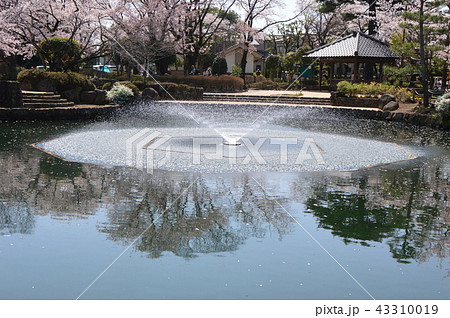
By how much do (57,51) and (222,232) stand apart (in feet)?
89.4

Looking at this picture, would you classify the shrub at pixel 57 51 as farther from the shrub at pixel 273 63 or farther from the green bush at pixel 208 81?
the shrub at pixel 273 63

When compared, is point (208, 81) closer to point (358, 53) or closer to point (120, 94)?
point (358, 53)

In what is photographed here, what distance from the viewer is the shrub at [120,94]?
91.1 ft

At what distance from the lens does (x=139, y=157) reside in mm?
12578

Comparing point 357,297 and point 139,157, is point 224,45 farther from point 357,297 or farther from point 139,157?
point 357,297

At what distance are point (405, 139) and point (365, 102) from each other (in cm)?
1106

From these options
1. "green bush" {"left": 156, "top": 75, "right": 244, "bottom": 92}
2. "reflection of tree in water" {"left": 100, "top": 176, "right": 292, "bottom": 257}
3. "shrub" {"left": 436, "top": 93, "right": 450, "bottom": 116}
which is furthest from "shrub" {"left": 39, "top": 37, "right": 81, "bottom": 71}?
"reflection of tree in water" {"left": 100, "top": 176, "right": 292, "bottom": 257}

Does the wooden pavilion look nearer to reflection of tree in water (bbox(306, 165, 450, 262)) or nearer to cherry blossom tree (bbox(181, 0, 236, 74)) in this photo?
cherry blossom tree (bbox(181, 0, 236, 74))

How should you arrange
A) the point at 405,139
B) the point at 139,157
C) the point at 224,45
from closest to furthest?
the point at 139,157, the point at 405,139, the point at 224,45

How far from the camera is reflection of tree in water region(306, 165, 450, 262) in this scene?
688 cm

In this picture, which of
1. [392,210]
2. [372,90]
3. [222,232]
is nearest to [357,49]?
[372,90]

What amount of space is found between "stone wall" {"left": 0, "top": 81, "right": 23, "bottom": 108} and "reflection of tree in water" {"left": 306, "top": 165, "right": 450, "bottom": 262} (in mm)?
15609

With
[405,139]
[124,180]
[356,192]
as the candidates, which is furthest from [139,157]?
[405,139]

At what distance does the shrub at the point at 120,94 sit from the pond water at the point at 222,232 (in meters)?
15.5
